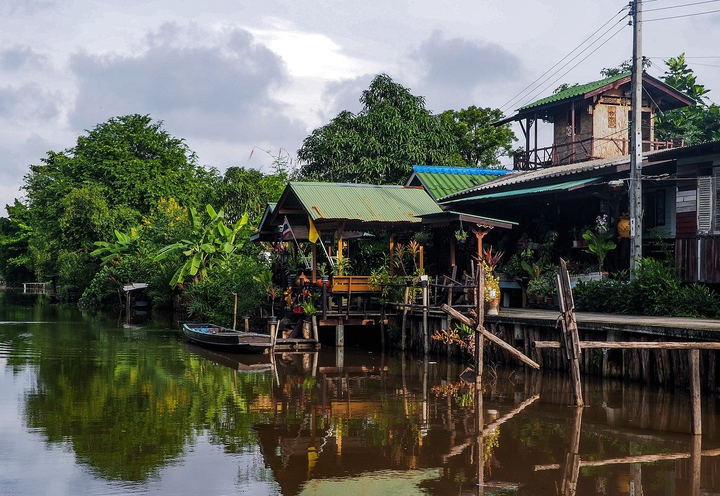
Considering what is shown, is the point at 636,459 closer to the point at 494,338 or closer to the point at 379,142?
the point at 494,338

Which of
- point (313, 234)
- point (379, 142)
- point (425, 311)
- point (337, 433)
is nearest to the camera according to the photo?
point (337, 433)

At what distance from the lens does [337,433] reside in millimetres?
12141

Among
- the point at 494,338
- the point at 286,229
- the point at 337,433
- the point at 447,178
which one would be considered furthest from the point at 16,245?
the point at 337,433

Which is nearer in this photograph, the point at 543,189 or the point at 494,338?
the point at 494,338

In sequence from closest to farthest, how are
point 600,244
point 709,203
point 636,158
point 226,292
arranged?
1. point 709,203
2. point 636,158
3. point 600,244
4. point 226,292

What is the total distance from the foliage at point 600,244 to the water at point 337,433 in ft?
16.0

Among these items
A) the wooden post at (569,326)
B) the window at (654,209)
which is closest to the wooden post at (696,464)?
the wooden post at (569,326)

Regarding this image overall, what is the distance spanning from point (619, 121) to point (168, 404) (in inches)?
894

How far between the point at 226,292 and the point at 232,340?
7.81 m

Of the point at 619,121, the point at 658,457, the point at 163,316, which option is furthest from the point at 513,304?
the point at 163,316

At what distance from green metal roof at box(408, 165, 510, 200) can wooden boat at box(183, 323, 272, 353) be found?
8214 mm

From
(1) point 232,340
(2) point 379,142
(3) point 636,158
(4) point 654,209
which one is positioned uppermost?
(2) point 379,142

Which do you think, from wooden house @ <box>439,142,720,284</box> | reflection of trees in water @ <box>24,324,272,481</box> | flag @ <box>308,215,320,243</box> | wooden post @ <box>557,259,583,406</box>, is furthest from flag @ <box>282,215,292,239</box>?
wooden post @ <box>557,259,583,406</box>

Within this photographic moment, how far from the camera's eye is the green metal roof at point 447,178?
89.9 ft
